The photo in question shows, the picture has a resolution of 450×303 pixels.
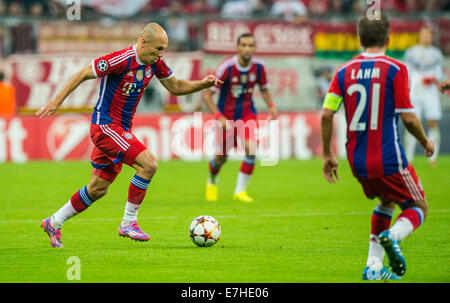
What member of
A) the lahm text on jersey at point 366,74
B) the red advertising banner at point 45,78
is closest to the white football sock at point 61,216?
the lahm text on jersey at point 366,74

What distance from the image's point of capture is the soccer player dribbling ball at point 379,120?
586 cm

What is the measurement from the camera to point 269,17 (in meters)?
20.5

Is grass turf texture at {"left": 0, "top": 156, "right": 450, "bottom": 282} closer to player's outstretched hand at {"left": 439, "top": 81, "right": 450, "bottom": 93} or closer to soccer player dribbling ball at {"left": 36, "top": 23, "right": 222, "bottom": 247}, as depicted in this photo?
soccer player dribbling ball at {"left": 36, "top": 23, "right": 222, "bottom": 247}

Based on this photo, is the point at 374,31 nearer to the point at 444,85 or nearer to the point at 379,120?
the point at 379,120

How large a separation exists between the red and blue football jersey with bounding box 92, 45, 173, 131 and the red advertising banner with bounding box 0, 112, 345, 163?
10086 mm

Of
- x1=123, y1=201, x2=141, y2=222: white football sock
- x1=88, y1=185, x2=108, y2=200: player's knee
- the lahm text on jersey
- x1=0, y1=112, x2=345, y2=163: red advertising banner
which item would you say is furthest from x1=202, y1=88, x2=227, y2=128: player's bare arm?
x1=0, y1=112, x2=345, y2=163: red advertising banner

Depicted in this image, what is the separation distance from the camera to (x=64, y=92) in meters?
7.37

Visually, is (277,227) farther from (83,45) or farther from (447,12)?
(447,12)

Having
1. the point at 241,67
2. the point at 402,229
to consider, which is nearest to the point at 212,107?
the point at 241,67

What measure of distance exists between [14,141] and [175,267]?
12.5m

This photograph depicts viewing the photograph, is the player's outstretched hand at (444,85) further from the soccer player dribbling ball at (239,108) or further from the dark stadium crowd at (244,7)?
the dark stadium crowd at (244,7)

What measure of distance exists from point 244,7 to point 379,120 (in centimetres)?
1609

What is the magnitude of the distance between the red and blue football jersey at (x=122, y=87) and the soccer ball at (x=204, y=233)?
120 cm
